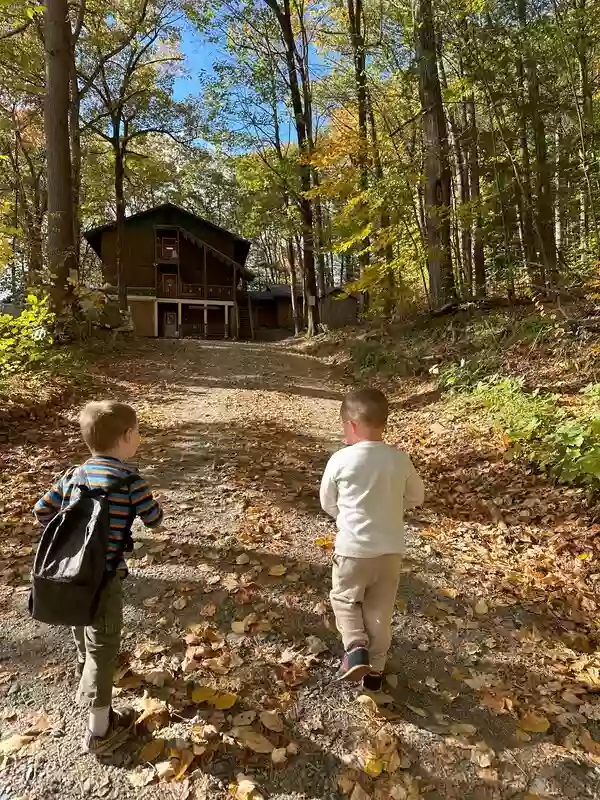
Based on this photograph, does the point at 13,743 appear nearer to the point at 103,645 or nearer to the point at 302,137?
the point at 103,645

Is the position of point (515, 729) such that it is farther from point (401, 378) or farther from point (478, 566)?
point (401, 378)

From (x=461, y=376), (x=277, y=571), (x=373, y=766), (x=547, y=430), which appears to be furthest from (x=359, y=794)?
(x=461, y=376)

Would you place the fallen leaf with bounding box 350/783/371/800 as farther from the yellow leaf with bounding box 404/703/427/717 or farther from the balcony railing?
the balcony railing

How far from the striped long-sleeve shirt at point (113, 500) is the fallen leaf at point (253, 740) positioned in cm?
103

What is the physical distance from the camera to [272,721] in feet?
8.40

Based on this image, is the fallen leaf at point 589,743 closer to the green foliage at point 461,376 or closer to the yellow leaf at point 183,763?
the yellow leaf at point 183,763

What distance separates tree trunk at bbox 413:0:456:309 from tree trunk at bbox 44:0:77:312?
26.3 feet

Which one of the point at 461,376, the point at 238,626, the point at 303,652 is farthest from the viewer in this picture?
the point at 461,376

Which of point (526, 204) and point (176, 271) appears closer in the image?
point (526, 204)

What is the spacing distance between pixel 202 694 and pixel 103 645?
0.76m

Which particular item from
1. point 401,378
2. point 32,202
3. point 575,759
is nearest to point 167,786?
point 575,759

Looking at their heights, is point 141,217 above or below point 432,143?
above

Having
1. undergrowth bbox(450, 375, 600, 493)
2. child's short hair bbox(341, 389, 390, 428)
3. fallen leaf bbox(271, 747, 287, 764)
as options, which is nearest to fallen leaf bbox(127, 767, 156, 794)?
fallen leaf bbox(271, 747, 287, 764)

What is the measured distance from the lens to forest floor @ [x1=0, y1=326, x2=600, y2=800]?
2293 mm
